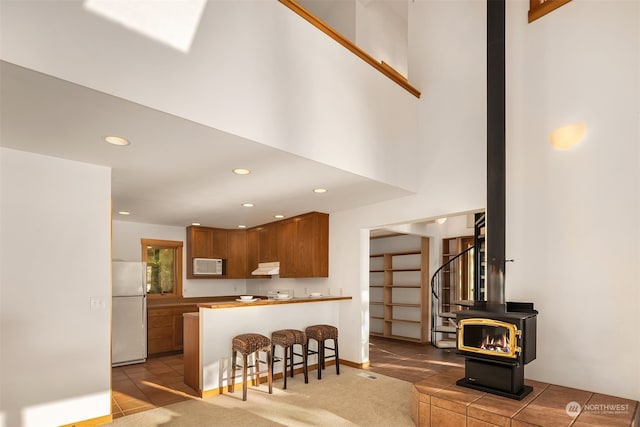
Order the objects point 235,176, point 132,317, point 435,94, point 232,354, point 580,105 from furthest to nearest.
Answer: point 132,317 < point 435,94 < point 232,354 < point 235,176 < point 580,105

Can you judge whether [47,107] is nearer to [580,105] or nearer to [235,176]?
[235,176]

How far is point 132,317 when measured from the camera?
596 cm

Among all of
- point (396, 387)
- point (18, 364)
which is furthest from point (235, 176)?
point (396, 387)

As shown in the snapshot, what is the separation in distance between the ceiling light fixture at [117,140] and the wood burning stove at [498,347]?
3338 millimetres

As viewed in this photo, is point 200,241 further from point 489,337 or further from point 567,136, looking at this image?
point 567,136

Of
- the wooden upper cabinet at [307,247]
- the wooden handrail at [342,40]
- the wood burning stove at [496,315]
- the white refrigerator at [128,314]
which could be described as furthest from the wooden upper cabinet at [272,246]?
the wood burning stove at [496,315]

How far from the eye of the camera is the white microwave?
7458mm

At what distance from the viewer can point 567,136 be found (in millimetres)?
3814

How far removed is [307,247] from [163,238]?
120 inches

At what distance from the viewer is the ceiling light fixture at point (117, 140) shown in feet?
9.89

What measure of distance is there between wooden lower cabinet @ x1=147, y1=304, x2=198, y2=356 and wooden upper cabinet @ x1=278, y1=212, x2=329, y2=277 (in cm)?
186

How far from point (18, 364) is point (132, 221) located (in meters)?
4.12

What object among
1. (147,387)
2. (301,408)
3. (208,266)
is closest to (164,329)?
(208,266)

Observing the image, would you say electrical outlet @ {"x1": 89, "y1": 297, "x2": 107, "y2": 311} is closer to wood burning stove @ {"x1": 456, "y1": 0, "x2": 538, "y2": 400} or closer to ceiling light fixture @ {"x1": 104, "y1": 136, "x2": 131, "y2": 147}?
ceiling light fixture @ {"x1": 104, "y1": 136, "x2": 131, "y2": 147}
